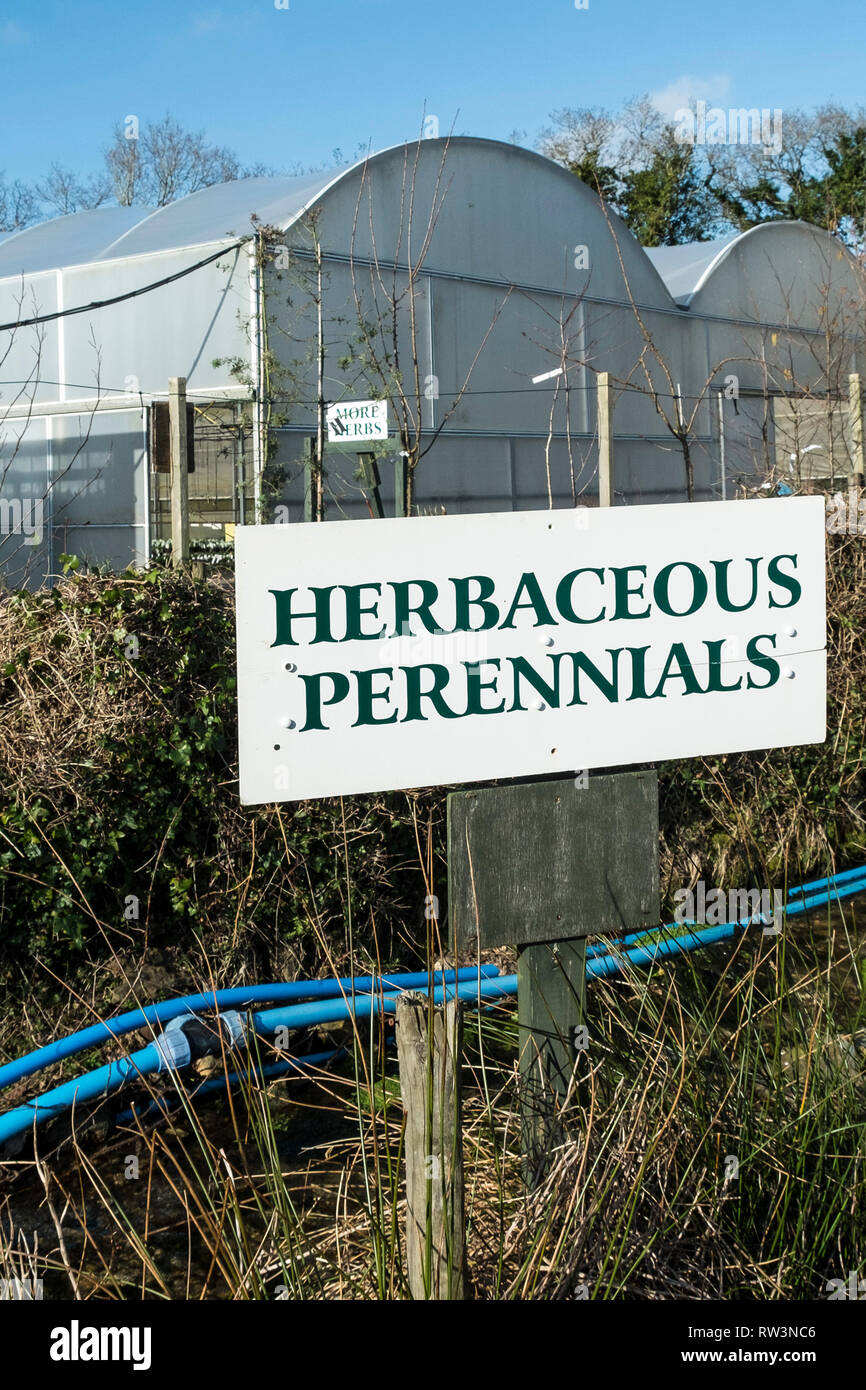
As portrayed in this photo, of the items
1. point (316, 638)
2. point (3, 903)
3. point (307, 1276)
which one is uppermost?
point (316, 638)

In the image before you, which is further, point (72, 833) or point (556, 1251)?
point (72, 833)

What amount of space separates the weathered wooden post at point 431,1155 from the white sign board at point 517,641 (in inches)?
23.0

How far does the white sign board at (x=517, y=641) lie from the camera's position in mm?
2564

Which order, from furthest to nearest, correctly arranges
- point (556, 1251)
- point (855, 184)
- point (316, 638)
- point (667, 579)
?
point (855, 184) → point (667, 579) → point (316, 638) → point (556, 1251)

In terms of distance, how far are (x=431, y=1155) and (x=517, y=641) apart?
1003 mm

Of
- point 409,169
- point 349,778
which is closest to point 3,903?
point 349,778

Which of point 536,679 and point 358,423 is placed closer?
point 536,679

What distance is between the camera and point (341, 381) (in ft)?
45.2

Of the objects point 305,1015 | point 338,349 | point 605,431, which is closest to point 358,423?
point 605,431

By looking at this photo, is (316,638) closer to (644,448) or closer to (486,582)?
(486,582)

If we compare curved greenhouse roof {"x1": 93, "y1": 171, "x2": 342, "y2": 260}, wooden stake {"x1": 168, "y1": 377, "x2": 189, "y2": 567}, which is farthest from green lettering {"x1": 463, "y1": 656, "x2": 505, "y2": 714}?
Answer: curved greenhouse roof {"x1": 93, "y1": 171, "x2": 342, "y2": 260}

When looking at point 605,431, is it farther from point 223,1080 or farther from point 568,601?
point 568,601

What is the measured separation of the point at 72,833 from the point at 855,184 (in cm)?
3169

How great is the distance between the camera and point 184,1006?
4.16m
